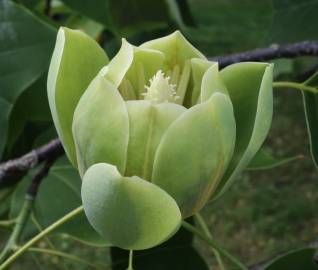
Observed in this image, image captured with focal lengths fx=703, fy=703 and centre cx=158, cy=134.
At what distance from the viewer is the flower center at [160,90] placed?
1.84 ft

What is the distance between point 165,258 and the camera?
35.9 inches

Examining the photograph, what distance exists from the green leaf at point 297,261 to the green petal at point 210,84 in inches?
11.8

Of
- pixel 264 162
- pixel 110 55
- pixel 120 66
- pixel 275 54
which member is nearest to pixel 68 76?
pixel 120 66

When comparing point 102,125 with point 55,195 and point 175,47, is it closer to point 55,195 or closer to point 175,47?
point 175,47

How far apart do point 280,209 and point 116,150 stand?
2.46 meters

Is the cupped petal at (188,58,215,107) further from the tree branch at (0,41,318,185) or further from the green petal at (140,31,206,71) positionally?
the tree branch at (0,41,318,185)

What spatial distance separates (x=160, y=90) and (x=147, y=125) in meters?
0.06

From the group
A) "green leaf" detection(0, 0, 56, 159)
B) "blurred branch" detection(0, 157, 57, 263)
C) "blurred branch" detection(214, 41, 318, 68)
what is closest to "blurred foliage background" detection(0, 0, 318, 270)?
"green leaf" detection(0, 0, 56, 159)

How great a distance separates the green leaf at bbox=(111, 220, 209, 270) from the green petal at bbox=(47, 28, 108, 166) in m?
0.34

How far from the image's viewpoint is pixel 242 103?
60 cm

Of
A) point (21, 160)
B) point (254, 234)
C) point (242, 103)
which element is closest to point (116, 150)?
point (242, 103)

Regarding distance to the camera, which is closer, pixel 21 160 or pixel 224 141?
pixel 224 141

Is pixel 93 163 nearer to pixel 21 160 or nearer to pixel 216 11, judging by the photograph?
pixel 21 160

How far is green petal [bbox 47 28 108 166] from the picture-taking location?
0.57m
